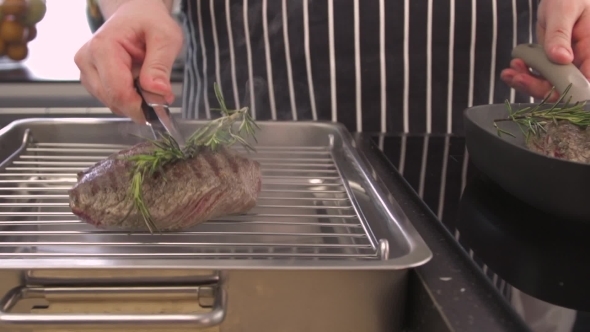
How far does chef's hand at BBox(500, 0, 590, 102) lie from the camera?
947mm

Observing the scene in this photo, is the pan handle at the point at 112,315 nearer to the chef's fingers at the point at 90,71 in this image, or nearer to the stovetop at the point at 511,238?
the stovetop at the point at 511,238

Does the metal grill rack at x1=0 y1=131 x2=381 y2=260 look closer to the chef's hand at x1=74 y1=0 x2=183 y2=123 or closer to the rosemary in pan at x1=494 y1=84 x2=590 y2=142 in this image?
the chef's hand at x1=74 y1=0 x2=183 y2=123

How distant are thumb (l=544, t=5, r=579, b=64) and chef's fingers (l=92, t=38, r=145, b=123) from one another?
66 cm

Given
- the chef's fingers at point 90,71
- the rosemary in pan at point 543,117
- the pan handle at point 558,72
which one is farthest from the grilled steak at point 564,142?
the chef's fingers at point 90,71

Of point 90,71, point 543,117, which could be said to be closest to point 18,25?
point 90,71

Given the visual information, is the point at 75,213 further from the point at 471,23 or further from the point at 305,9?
the point at 471,23

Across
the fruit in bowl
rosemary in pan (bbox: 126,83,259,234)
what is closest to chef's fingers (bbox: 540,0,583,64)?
rosemary in pan (bbox: 126,83,259,234)

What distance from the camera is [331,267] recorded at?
536 millimetres

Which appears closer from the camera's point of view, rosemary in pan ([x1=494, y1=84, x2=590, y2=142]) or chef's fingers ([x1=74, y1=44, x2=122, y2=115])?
rosemary in pan ([x1=494, y1=84, x2=590, y2=142])

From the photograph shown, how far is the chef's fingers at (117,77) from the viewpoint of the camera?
85 cm

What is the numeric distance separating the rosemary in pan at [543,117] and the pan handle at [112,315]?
0.45 m

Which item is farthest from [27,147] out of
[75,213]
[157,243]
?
[157,243]

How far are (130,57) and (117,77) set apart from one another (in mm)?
63

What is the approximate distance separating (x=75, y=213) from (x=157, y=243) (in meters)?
0.13
